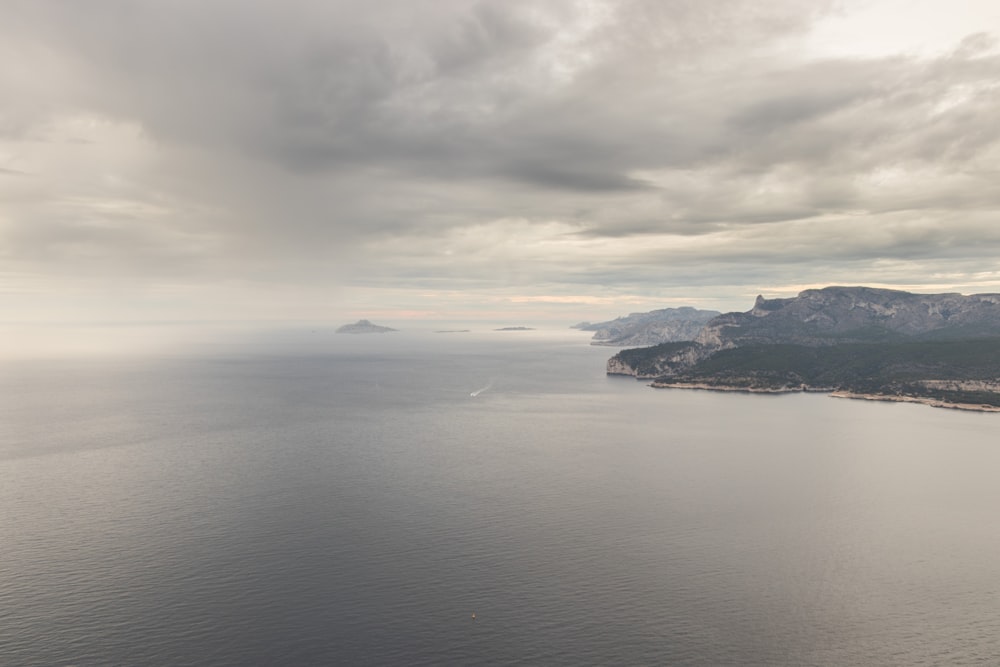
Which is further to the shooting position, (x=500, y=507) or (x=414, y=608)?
(x=500, y=507)

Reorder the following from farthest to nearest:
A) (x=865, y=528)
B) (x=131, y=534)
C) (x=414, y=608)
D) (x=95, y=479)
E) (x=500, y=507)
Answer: (x=95, y=479) < (x=500, y=507) < (x=865, y=528) < (x=131, y=534) < (x=414, y=608)

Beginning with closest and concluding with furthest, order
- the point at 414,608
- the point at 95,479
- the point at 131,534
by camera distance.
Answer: the point at 414,608
the point at 131,534
the point at 95,479

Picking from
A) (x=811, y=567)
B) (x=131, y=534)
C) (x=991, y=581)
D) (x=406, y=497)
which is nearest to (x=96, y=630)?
(x=131, y=534)

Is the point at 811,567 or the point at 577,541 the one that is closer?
the point at 811,567

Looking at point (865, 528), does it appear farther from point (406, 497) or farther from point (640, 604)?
point (406, 497)

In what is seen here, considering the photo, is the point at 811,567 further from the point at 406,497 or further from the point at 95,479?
the point at 95,479

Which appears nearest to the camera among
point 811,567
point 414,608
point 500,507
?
point 414,608

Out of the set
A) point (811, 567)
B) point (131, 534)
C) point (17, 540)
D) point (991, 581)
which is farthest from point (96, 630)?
point (991, 581)

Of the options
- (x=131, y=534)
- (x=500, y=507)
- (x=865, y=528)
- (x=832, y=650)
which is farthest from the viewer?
(x=500, y=507)
